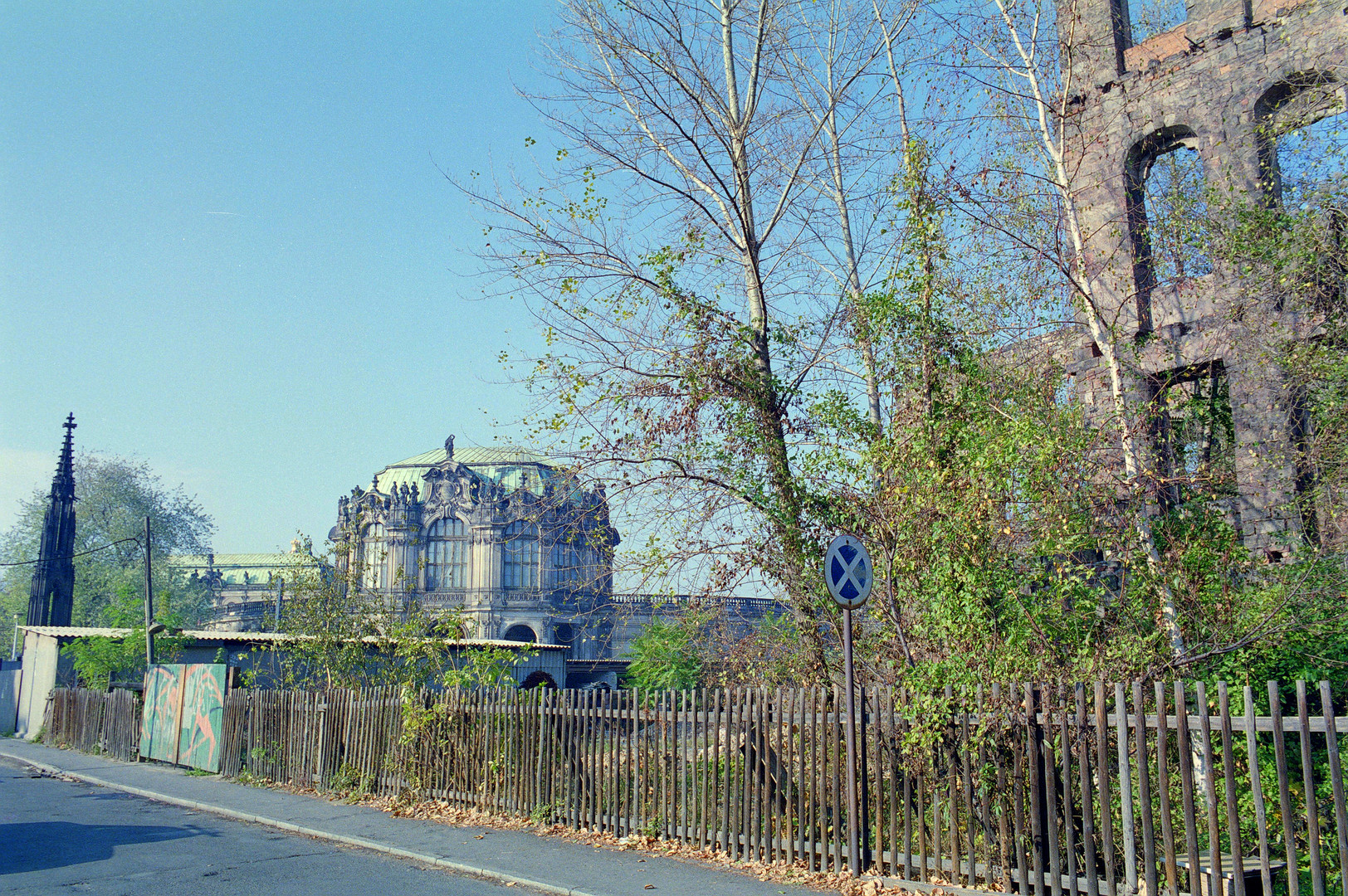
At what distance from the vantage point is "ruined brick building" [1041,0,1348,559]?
42.9 ft

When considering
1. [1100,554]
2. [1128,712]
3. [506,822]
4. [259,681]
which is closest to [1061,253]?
[1100,554]

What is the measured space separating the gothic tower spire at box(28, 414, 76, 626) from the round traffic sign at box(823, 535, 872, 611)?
166 feet

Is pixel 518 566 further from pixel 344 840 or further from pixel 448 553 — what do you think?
pixel 344 840

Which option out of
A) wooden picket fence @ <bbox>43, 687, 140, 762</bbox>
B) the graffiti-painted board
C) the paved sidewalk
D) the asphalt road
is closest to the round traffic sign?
the paved sidewalk

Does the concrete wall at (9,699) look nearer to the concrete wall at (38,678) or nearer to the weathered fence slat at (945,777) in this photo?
the concrete wall at (38,678)

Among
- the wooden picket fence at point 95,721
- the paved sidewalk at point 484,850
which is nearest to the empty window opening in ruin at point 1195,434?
the paved sidewalk at point 484,850

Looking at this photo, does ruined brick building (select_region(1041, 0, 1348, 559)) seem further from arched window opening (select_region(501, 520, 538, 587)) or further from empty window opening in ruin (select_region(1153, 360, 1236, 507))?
arched window opening (select_region(501, 520, 538, 587))

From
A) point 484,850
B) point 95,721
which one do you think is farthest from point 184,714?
point 484,850

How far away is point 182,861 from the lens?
10.0 m

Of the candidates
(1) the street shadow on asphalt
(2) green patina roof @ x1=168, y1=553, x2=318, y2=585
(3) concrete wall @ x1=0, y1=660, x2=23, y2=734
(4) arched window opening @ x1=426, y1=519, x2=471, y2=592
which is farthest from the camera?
(2) green patina roof @ x1=168, y1=553, x2=318, y2=585

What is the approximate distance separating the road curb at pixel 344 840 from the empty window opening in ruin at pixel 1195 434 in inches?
295

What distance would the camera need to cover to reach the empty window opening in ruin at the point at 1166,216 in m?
14.0

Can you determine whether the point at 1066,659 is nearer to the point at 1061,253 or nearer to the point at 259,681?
the point at 1061,253

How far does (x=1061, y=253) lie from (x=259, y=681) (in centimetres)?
2439
